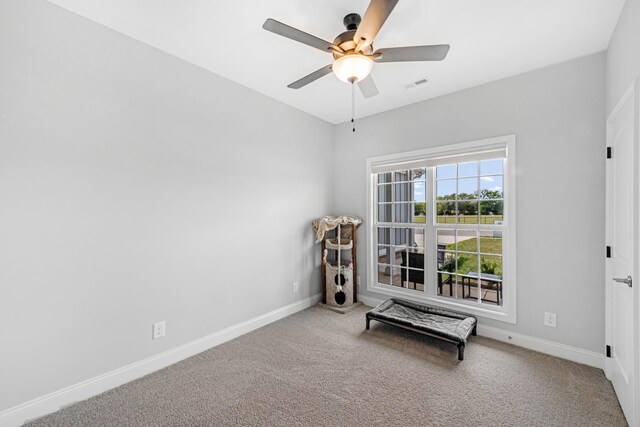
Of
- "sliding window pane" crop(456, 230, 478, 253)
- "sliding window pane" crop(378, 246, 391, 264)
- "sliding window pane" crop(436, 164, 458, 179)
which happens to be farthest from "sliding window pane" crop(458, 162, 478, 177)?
"sliding window pane" crop(378, 246, 391, 264)

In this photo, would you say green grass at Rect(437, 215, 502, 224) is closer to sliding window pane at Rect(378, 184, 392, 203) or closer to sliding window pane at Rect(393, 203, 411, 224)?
sliding window pane at Rect(393, 203, 411, 224)

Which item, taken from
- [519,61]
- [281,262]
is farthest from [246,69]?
[519,61]

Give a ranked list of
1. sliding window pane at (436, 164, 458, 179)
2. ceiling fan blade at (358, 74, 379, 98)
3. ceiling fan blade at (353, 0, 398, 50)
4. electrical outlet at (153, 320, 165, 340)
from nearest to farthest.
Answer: ceiling fan blade at (353, 0, 398, 50)
ceiling fan blade at (358, 74, 379, 98)
electrical outlet at (153, 320, 165, 340)
sliding window pane at (436, 164, 458, 179)

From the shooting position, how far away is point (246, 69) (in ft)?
8.74

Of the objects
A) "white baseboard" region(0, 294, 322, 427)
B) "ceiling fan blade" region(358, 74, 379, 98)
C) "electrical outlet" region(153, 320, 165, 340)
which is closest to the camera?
"white baseboard" region(0, 294, 322, 427)

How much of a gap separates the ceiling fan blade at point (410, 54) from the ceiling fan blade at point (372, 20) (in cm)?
13

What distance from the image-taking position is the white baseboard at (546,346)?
2357 millimetres

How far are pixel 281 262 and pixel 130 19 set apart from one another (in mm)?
2619

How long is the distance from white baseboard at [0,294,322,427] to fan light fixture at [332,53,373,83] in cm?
259

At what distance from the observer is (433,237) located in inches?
133

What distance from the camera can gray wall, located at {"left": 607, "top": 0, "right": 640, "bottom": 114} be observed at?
162cm

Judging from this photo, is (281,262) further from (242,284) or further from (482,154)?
(482,154)

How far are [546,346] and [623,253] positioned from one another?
1160 millimetres

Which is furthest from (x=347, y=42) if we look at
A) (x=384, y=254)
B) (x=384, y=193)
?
(x=384, y=254)
